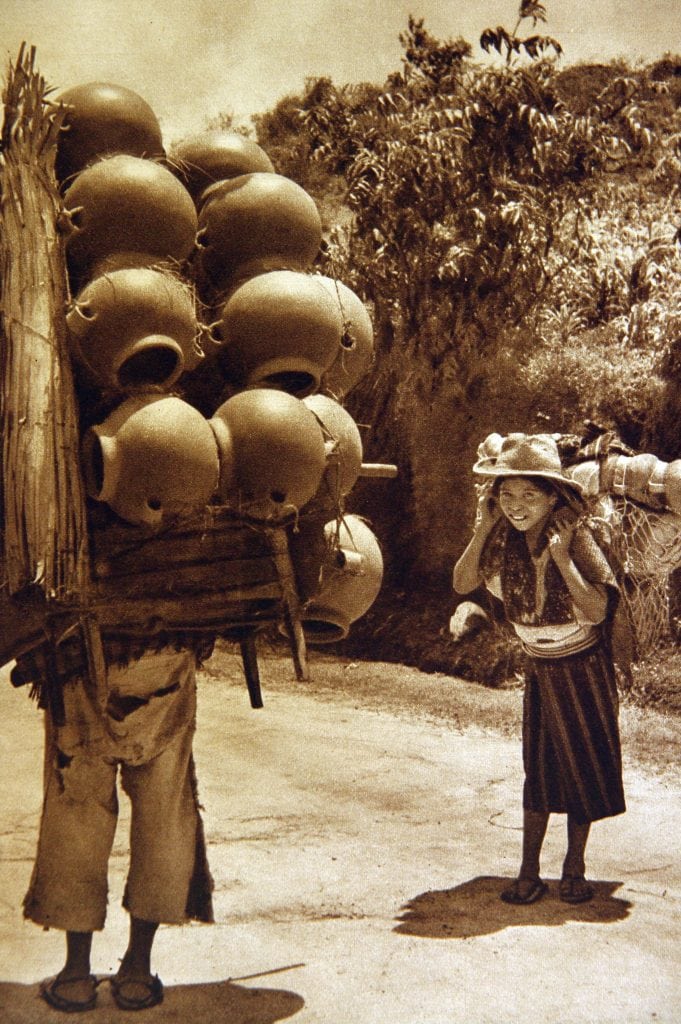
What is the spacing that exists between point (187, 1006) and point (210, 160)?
2.01 meters

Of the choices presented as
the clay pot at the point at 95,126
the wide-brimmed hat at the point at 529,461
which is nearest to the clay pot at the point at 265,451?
the clay pot at the point at 95,126

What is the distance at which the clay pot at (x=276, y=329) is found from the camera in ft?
7.49

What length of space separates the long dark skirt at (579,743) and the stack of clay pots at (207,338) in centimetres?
91

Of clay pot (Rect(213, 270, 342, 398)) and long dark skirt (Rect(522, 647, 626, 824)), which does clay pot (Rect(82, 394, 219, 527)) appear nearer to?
clay pot (Rect(213, 270, 342, 398))

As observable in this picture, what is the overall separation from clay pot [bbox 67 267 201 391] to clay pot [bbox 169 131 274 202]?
18.7 inches

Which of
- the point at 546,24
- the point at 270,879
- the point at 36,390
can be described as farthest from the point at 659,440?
the point at 36,390

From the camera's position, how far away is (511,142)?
5.26 meters

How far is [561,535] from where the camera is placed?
3168 mm

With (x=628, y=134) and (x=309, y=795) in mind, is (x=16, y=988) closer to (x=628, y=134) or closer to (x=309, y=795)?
(x=309, y=795)

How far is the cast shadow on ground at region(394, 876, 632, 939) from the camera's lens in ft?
9.89

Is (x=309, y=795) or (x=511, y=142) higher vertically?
(x=511, y=142)

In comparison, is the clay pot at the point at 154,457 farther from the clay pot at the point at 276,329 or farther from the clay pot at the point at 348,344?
the clay pot at the point at 348,344

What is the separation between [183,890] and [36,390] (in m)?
1.24

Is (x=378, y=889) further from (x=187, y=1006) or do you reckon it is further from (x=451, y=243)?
(x=451, y=243)
